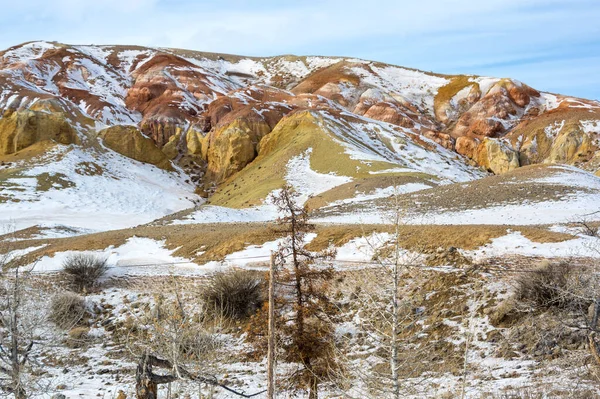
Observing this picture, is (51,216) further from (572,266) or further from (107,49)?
(107,49)

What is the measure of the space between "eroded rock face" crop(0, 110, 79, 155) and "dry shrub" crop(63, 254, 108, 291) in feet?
139

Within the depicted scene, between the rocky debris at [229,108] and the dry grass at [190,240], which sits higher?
the rocky debris at [229,108]

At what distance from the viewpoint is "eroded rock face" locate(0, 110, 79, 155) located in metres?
55.1

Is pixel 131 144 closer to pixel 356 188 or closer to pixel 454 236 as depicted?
pixel 356 188

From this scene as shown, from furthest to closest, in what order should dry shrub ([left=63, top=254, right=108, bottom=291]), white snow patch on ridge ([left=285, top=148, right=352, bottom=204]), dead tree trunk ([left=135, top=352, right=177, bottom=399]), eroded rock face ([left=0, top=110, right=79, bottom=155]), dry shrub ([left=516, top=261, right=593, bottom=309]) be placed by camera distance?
eroded rock face ([left=0, top=110, right=79, bottom=155]) → white snow patch on ridge ([left=285, top=148, right=352, bottom=204]) → dry shrub ([left=63, top=254, right=108, bottom=291]) → dry shrub ([left=516, top=261, right=593, bottom=309]) → dead tree trunk ([left=135, top=352, right=177, bottom=399])

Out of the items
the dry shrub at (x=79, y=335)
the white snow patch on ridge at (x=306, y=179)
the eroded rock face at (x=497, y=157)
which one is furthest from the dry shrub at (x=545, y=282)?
the eroded rock face at (x=497, y=157)

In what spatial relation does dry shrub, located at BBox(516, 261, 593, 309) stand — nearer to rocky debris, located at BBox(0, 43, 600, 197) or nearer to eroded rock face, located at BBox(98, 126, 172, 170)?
rocky debris, located at BBox(0, 43, 600, 197)

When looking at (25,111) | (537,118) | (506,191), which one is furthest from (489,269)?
(537,118)

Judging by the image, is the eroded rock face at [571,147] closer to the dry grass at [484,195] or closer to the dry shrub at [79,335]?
the dry grass at [484,195]

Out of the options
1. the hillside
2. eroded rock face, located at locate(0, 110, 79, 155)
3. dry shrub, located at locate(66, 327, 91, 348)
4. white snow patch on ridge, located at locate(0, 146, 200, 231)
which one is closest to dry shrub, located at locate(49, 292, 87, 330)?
the hillside

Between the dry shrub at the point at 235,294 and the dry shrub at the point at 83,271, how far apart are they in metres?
5.97

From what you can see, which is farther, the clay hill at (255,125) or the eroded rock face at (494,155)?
the eroded rock face at (494,155)

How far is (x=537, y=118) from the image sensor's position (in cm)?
7769

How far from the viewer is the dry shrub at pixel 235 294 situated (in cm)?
1565
